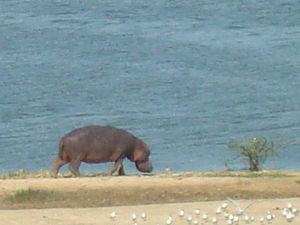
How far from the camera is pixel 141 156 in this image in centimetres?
1619

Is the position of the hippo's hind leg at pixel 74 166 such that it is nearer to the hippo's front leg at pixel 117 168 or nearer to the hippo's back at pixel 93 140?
the hippo's back at pixel 93 140

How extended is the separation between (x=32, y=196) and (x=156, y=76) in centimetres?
1379

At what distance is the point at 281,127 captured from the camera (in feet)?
74.1

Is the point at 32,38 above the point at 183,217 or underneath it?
underneath

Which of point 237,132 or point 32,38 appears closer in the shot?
point 237,132

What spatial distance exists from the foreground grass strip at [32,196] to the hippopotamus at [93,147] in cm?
217

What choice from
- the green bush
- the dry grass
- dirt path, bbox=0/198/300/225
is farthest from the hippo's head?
dirt path, bbox=0/198/300/225

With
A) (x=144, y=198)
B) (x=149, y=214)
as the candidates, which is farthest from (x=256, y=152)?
(x=149, y=214)

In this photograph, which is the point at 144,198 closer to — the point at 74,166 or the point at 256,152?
the point at 74,166

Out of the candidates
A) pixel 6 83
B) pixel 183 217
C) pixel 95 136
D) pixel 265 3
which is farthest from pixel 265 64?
pixel 183 217

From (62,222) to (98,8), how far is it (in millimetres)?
22962

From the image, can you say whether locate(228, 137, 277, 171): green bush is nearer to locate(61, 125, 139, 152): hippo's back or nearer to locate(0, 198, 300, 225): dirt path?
locate(61, 125, 139, 152): hippo's back

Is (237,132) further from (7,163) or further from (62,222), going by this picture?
(62,222)

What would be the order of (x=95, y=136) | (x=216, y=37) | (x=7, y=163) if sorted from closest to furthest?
(x=95, y=136) < (x=7, y=163) < (x=216, y=37)
